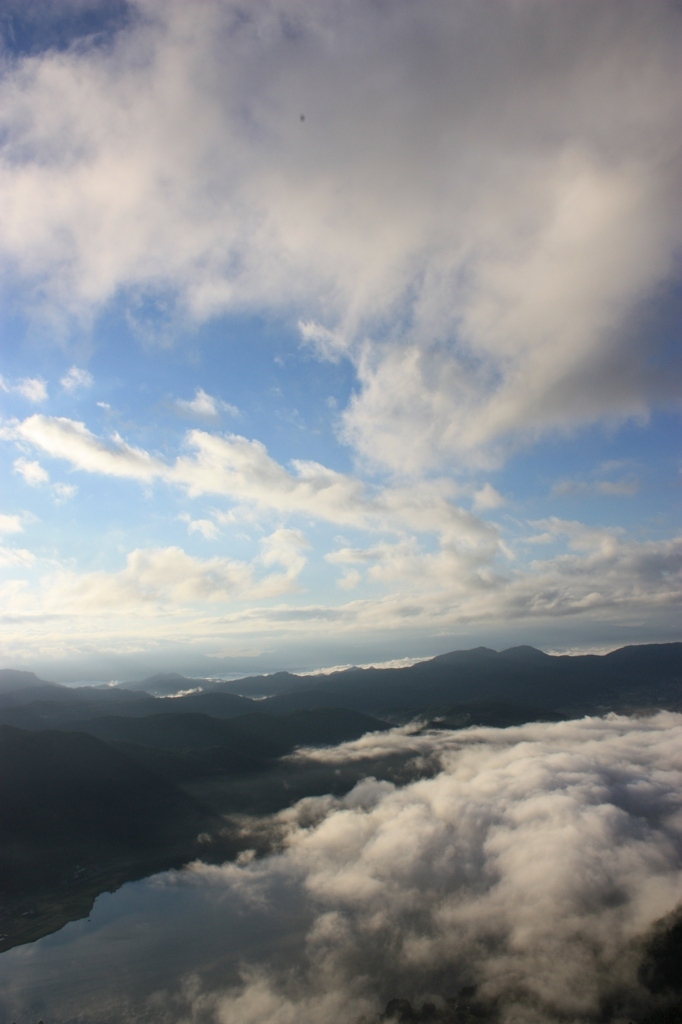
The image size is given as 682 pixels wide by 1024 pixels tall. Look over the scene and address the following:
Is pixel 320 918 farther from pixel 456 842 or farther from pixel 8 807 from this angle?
pixel 8 807

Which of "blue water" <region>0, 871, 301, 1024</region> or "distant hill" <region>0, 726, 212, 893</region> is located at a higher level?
"distant hill" <region>0, 726, 212, 893</region>

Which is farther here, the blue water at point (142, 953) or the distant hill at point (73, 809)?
the distant hill at point (73, 809)

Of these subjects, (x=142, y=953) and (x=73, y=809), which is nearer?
(x=142, y=953)

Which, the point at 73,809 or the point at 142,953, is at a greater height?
the point at 73,809

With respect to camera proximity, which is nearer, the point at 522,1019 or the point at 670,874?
the point at 522,1019

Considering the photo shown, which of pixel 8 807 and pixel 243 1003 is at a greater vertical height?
pixel 8 807

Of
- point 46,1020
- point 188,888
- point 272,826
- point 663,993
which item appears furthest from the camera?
point 272,826

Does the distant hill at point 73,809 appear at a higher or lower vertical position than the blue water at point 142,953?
higher

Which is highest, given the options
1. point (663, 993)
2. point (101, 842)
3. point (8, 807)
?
point (8, 807)

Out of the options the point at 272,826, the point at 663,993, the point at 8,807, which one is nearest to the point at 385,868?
the point at 272,826

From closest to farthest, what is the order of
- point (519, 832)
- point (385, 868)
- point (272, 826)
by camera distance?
point (385, 868), point (519, 832), point (272, 826)

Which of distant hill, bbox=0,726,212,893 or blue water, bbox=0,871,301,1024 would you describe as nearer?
blue water, bbox=0,871,301,1024
